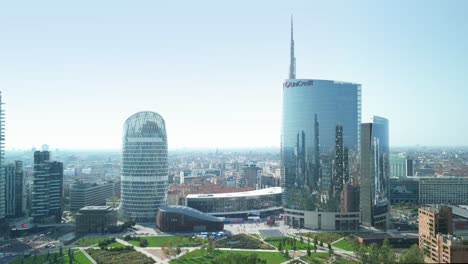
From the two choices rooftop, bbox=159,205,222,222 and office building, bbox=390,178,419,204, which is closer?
rooftop, bbox=159,205,222,222

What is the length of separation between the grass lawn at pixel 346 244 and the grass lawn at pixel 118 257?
42940mm

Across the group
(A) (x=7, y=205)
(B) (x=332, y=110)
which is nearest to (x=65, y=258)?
(A) (x=7, y=205)

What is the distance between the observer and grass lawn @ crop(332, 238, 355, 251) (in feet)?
334

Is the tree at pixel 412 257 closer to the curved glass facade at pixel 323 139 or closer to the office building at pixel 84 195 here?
the curved glass facade at pixel 323 139

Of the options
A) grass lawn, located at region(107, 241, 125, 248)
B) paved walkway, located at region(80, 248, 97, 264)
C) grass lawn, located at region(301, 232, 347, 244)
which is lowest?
paved walkway, located at region(80, 248, 97, 264)

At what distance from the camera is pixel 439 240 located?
74.8 metres

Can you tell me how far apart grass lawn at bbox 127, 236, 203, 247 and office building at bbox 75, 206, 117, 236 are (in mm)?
16732

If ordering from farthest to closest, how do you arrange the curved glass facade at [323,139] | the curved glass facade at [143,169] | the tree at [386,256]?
the curved glass facade at [143,169] → the curved glass facade at [323,139] → the tree at [386,256]

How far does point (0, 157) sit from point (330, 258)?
318 feet

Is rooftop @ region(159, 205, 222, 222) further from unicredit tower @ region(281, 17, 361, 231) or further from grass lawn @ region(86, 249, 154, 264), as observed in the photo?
grass lawn @ region(86, 249, 154, 264)

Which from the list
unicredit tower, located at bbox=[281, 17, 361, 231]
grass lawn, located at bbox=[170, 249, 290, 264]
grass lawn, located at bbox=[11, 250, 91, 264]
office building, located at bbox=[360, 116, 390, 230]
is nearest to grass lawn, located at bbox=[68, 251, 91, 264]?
grass lawn, located at bbox=[11, 250, 91, 264]

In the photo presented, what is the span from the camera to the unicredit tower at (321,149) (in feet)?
428

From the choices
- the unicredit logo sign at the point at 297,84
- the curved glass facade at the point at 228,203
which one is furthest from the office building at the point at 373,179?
the curved glass facade at the point at 228,203

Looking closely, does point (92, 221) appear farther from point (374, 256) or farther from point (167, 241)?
point (374, 256)
